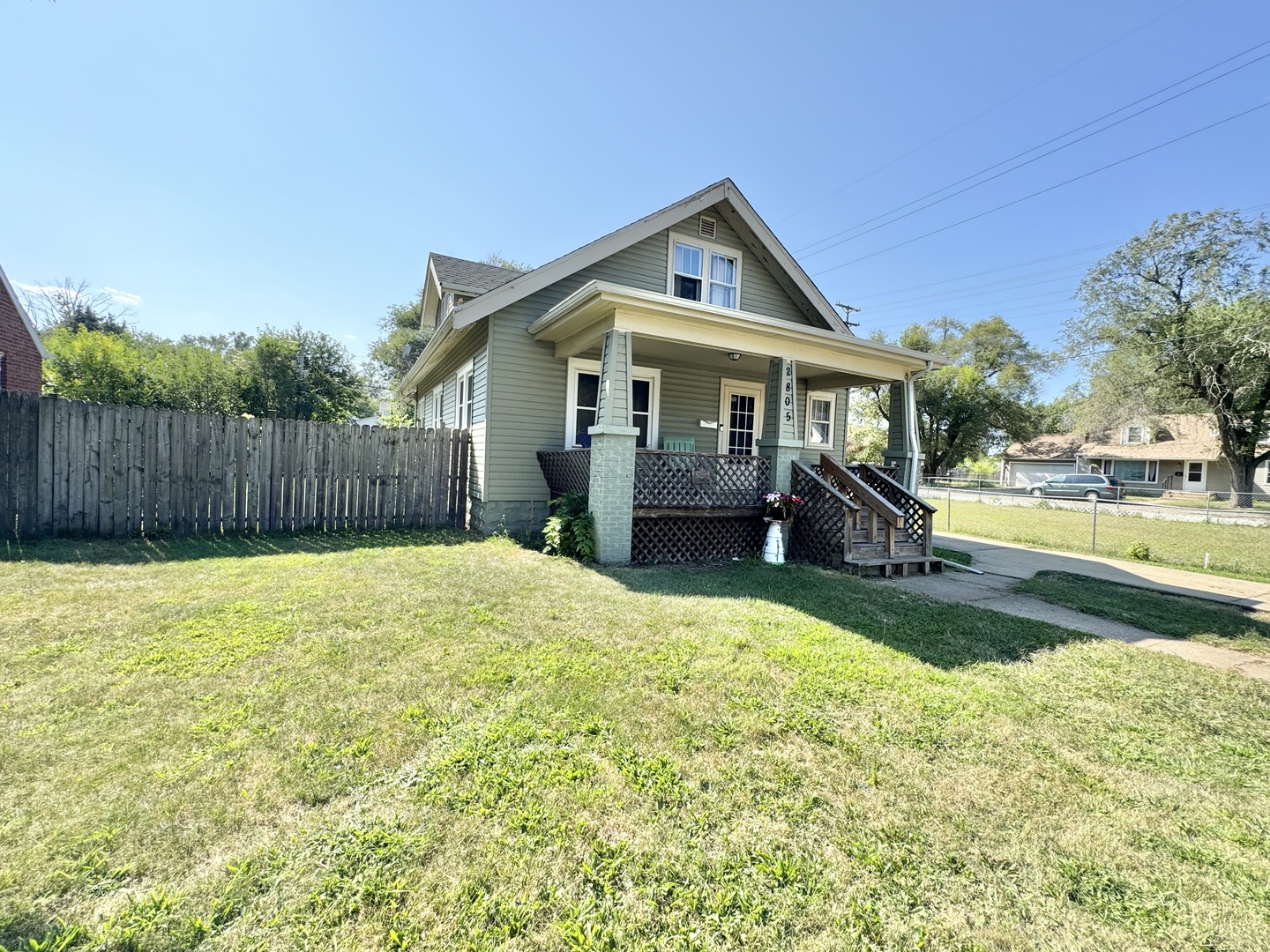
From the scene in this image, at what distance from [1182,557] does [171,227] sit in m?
36.1

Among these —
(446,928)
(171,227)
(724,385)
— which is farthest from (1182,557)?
(171,227)

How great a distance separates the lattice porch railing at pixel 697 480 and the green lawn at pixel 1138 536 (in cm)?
804

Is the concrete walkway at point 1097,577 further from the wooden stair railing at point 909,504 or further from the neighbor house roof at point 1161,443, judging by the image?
the neighbor house roof at point 1161,443

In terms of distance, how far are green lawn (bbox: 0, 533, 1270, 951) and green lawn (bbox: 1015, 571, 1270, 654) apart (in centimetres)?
138

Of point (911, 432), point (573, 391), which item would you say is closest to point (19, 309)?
point (573, 391)

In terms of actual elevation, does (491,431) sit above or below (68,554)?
above

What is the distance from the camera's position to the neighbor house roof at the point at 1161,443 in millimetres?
33844

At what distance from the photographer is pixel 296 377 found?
1902cm

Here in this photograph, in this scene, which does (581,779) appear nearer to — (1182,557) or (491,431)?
(491,431)

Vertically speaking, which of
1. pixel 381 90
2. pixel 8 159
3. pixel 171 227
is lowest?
pixel 8 159

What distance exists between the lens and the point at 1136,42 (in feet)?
40.0

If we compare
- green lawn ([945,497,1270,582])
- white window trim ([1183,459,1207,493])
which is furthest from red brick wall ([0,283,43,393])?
white window trim ([1183,459,1207,493])

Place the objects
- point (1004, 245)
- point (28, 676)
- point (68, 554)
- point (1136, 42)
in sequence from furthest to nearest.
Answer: point (1004, 245) → point (1136, 42) → point (68, 554) → point (28, 676)

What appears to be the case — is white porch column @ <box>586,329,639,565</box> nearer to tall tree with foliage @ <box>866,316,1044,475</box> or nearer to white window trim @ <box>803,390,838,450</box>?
white window trim @ <box>803,390,838,450</box>
